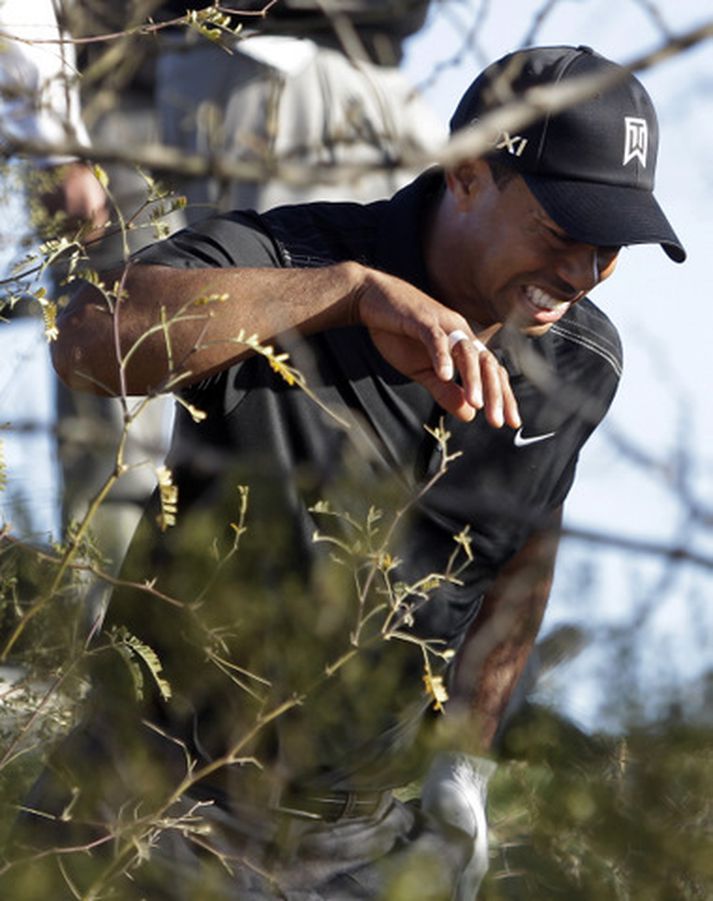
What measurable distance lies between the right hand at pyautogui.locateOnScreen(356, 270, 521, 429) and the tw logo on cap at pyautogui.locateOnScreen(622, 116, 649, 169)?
2.69 feet

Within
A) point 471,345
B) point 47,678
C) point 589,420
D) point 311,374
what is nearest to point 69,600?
point 47,678

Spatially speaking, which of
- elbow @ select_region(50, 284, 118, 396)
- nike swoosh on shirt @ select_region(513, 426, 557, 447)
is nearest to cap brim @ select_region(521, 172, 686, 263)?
nike swoosh on shirt @ select_region(513, 426, 557, 447)

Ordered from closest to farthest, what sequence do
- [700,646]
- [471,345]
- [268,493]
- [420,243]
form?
[471,345]
[700,646]
[268,493]
[420,243]

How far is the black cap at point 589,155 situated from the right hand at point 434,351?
644mm

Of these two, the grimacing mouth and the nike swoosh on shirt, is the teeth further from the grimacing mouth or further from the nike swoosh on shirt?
the nike swoosh on shirt

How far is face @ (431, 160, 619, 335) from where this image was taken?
3438 millimetres

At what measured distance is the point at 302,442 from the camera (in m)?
3.36

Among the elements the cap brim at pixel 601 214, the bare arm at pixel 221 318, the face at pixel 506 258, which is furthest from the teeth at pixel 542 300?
the bare arm at pixel 221 318

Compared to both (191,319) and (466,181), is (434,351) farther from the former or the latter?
(466,181)

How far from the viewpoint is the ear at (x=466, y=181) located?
347 cm

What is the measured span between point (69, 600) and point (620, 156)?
1.20m

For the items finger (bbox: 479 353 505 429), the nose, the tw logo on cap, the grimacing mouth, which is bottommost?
the grimacing mouth

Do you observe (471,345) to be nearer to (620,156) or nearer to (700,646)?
(700,646)

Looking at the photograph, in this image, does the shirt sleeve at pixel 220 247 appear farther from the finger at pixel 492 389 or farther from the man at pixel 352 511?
the finger at pixel 492 389
